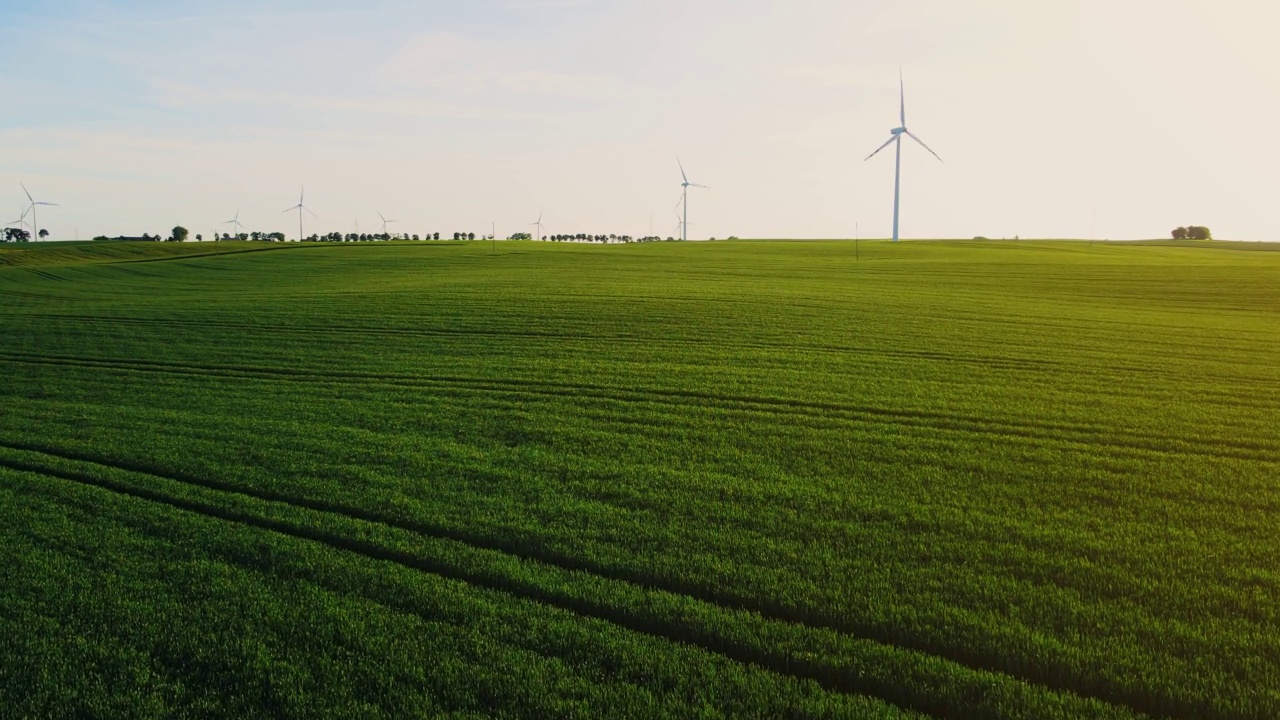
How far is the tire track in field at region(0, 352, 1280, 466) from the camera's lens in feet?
38.1

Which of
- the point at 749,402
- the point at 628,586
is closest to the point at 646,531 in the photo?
the point at 628,586

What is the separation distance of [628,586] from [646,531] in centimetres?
126

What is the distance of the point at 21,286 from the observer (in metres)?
48.0

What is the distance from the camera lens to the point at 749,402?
14602mm

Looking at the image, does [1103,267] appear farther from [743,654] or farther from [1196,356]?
[743,654]

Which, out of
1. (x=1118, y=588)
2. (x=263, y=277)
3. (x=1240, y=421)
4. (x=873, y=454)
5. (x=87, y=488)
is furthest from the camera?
(x=263, y=277)

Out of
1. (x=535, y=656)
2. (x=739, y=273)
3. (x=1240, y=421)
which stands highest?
Result: (x=739, y=273)

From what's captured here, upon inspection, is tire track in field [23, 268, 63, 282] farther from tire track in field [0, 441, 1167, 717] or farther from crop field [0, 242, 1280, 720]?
tire track in field [0, 441, 1167, 717]

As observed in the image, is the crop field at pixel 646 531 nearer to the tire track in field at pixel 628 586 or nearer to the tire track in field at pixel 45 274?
the tire track in field at pixel 628 586

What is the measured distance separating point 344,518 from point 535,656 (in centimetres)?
378

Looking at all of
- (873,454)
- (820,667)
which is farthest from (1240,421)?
(820,667)

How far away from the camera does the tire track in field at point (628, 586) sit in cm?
572

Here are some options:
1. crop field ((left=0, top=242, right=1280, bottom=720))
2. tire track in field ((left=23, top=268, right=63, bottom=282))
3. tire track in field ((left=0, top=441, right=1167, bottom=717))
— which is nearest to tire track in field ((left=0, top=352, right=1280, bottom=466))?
crop field ((left=0, top=242, right=1280, bottom=720))

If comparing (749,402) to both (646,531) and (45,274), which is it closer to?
(646,531)
